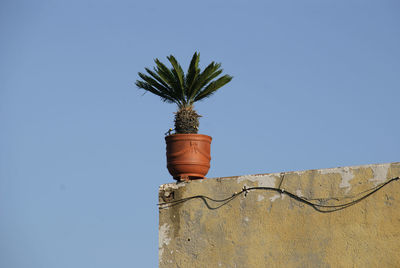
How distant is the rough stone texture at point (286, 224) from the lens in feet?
27.4

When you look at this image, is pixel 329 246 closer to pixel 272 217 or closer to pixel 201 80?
pixel 272 217

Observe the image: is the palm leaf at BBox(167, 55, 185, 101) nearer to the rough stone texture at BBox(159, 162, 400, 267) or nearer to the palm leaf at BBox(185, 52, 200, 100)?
the palm leaf at BBox(185, 52, 200, 100)

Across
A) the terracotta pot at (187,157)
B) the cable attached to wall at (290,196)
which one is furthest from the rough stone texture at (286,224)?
the terracotta pot at (187,157)

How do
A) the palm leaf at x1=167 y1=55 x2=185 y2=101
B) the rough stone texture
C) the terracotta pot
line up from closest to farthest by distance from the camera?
the rough stone texture < the terracotta pot < the palm leaf at x1=167 y1=55 x2=185 y2=101

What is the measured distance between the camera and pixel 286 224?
8.95 m

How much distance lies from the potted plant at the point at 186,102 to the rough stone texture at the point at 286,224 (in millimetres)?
339

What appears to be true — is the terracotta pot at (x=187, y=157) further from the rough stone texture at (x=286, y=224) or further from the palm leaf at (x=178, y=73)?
the palm leaf at (x=178, y=73)

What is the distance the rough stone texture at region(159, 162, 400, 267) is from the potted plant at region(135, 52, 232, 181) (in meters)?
0.34

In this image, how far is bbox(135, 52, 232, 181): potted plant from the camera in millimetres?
10055

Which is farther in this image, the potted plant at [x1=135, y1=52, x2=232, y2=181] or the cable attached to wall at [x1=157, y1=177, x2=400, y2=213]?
the potted plant at [x1=135, y1=52, x2=232, y2=181]

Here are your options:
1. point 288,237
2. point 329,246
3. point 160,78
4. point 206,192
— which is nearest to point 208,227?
point 206,192

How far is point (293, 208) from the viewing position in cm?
897

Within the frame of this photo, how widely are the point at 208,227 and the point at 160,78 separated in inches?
104

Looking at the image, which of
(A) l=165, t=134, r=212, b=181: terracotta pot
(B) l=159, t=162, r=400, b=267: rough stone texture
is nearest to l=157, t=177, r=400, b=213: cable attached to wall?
(B) l=159, t=162, r=400, b=267: rough stone texture
